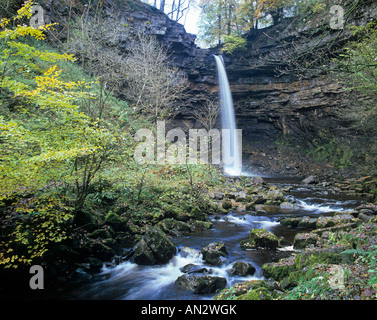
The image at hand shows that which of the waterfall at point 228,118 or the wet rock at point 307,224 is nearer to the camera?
the wet rock at point 307,224

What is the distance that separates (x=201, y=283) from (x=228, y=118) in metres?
20.6

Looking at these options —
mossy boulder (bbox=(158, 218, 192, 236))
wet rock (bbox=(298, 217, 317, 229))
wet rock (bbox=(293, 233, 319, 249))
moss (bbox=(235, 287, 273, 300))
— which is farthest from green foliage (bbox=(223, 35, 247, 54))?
moss (bbox=(235, 287, 273, 300))

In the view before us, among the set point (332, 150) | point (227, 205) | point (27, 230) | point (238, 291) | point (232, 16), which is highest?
point (232, 16)

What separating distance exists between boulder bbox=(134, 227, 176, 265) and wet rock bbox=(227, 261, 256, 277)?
1403 mm

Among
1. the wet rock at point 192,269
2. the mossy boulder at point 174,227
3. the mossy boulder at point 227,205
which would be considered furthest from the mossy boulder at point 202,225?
the wet rock at point 192,269

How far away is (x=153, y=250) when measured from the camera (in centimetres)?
481

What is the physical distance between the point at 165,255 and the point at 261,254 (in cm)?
223

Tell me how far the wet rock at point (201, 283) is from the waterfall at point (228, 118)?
1803 centimetres

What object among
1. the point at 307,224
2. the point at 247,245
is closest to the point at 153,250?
the point at 247,245

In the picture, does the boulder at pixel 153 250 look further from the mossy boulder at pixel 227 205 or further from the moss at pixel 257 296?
the mossy boulder at pixel 227 205

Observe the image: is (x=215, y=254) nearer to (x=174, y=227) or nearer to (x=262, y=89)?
(x=174, y=227)

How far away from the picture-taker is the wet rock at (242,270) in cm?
427
